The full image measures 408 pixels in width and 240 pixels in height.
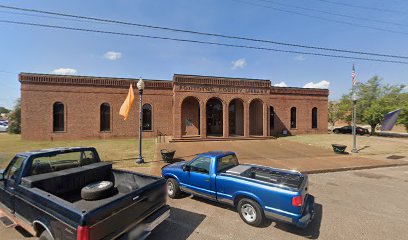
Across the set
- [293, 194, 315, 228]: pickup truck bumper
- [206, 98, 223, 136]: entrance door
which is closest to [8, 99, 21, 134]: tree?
[206, 98, 223, 136]: entrance door

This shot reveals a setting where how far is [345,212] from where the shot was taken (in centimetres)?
507

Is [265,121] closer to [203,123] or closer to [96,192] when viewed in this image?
[203,123]

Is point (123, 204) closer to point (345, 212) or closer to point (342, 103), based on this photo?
point (345, 212)

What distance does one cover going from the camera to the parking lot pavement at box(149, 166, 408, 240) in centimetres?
406

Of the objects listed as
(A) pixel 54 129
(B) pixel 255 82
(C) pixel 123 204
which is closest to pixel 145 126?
(A) pixel 54 129

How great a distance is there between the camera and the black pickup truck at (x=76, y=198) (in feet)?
8.86

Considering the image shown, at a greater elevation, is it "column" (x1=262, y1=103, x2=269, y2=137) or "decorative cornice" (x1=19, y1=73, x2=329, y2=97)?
"decorative cornice" (x1=19, y1=73, x2=329, y2=97)

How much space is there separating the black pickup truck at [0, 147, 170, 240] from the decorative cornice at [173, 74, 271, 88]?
1445 centimetres

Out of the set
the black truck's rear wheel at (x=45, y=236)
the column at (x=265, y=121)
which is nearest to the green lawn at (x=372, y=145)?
the column at (x=265, y=121)

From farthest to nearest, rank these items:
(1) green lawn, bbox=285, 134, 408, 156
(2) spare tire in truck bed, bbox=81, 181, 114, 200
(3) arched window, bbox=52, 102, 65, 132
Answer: (3) arched window, bbox=52, 102, 65, 132
(1) green lawn, bbox=285, 134, 408, 156
(2) spare tire in truck bed, bbox=81, 181, 114, 200

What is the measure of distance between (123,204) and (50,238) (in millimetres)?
1160

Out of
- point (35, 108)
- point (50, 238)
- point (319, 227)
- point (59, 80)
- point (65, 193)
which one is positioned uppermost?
point (59, 80)

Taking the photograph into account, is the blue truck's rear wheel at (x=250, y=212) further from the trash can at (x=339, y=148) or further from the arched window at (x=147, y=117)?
the arched window at (x=147, y=117)

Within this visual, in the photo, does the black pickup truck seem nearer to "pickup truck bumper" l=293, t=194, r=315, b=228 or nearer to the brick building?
"pickup truck bumper" l=293, t=194, r=315, b=228
